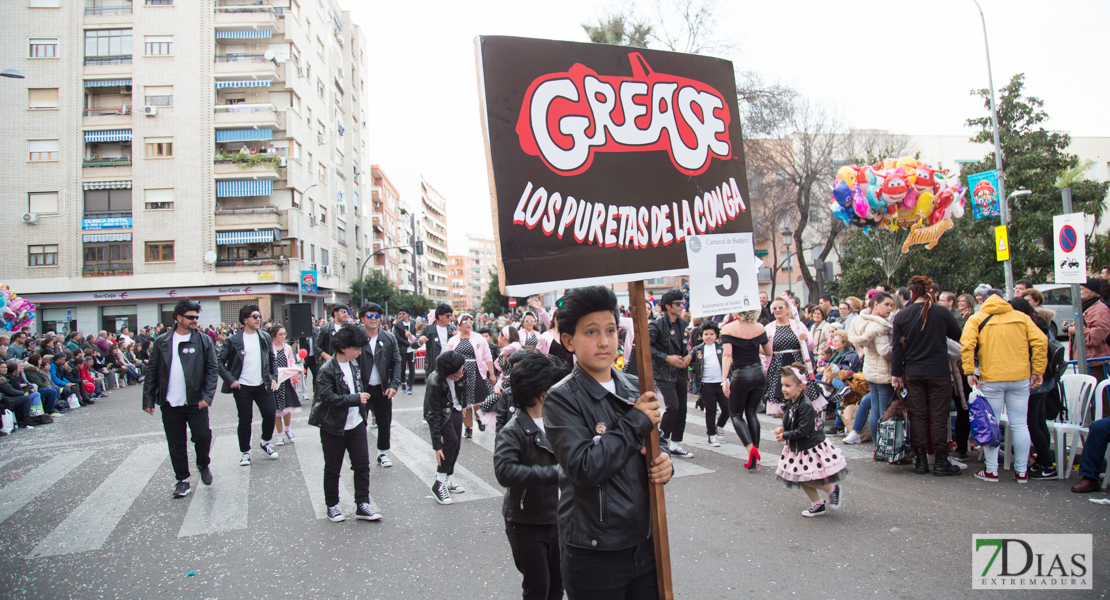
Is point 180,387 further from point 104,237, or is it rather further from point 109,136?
point 109,136

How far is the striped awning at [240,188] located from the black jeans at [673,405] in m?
36.2

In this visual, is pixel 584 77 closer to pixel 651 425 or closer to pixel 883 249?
pixel 651 425

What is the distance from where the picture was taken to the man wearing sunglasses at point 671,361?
7.03 metres

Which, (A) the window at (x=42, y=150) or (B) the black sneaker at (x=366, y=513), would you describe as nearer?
(B) the black sneaker at (x=366, y=513)

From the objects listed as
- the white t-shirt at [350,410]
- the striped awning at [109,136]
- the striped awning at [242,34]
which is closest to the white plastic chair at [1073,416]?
the white t-shirt at [350,410]

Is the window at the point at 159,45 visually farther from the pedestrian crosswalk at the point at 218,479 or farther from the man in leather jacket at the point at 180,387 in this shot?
the man in leather jacket at the point at 180,387

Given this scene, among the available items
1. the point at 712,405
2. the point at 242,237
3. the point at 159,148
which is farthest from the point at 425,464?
the point at 159,148

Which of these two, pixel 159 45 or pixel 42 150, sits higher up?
pixel 159 45

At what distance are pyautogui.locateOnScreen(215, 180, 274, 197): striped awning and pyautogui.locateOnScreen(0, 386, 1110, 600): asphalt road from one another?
33139 millimetres

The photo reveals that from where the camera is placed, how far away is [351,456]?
5.21 m

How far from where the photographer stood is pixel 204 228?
36.4 m

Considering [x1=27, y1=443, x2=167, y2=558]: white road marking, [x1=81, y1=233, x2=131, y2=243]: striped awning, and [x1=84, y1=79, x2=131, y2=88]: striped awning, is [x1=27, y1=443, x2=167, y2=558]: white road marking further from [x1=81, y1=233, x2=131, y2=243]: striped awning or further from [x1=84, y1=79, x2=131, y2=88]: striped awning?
[x1=84, y1=79, x2=131, y2=88]: striped awning

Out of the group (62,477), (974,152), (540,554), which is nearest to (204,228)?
(62,477)

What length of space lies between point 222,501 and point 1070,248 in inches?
363
